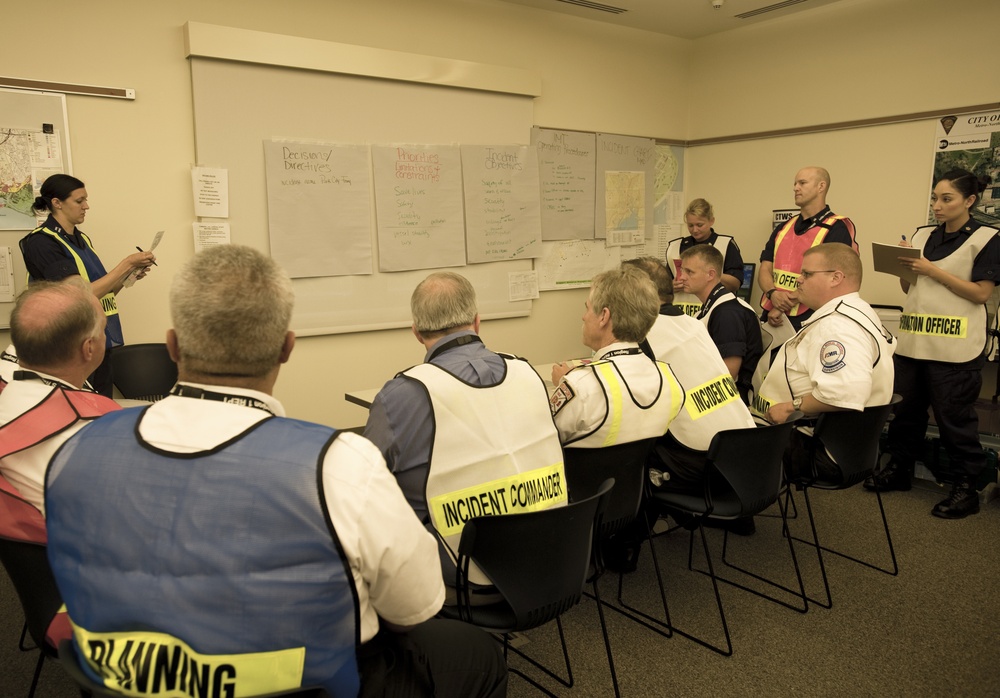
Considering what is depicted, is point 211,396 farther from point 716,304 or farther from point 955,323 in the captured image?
point 955,323

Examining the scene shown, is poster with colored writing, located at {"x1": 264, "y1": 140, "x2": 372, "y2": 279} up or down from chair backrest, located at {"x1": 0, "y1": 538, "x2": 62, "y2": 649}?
up

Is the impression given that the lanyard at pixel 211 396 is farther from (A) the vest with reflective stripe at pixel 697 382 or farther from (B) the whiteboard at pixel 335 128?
(B) the whiteboard at pixel 335 128

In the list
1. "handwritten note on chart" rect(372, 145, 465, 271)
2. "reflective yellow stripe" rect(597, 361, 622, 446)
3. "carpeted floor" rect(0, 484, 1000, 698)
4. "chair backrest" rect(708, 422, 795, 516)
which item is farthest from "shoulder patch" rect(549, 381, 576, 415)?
"handwritten note on chart" rect(372, 145, 465, 271)

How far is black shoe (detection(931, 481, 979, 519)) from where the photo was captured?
12.0 ft

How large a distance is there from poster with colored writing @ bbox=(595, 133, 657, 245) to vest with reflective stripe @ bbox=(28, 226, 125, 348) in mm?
3640

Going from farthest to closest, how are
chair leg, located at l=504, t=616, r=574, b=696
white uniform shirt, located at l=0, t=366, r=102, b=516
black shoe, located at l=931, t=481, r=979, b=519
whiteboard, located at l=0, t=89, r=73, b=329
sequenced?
black shoe, located at l=931, t=481, r=979, b=519
whiteboard, located at l=0, t=89, r=73, b=329
chair leg, located at l=504, t=616, r=574, b=696
white uniform shirt, located at l=0, t=366, r=102, b=516

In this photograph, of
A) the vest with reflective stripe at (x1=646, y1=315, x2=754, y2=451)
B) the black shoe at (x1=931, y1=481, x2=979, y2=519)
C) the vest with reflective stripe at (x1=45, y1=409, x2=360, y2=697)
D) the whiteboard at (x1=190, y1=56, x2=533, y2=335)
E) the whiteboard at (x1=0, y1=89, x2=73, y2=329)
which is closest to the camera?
the vest with reflective stripe at (x1=45, y1=409, x2=360, y2=697)

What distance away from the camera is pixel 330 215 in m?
4.34

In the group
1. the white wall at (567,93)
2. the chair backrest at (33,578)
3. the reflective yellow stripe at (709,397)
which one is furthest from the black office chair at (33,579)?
the white wall at (567,93)

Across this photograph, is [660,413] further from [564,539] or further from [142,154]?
[142,154]

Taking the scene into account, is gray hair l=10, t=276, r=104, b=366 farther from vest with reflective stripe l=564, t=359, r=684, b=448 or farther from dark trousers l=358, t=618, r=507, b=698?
vest with reflective stripe l=564, t=359, r=684, b=448

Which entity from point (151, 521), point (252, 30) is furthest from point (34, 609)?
point (252, 30)

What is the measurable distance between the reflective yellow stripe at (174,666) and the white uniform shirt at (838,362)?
7.51 ft

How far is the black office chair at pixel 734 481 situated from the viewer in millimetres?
2330
